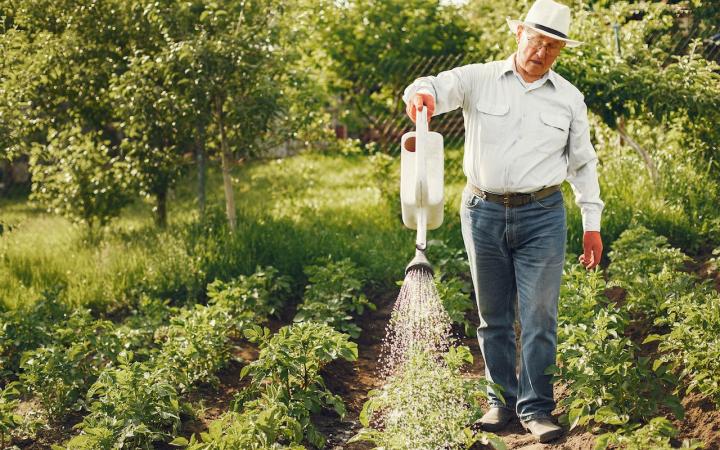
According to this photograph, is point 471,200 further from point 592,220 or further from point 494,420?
point 494,420

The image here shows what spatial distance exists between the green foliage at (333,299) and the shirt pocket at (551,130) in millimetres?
1762

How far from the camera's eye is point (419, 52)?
10.6m

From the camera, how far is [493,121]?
12.7 ft

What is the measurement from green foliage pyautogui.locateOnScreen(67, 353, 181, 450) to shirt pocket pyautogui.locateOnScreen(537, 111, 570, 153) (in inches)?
76.6

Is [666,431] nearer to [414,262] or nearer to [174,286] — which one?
[414,262]

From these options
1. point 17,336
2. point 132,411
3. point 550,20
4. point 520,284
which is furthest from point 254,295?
point 550,20

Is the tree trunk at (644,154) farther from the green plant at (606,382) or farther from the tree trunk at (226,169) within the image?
the green plant at (606,382)

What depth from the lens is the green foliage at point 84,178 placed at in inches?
297

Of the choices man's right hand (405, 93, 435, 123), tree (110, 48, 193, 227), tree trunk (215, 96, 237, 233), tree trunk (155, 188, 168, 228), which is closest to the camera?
man's right hand (405, 93, 435, 123)

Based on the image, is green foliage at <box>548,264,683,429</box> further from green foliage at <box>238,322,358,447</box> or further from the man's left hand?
green foliage at <box>238,322,358,447</box>

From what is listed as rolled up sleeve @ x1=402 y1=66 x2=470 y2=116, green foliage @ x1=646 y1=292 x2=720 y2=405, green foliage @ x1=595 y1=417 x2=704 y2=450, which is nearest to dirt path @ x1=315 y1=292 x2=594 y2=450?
green foliage @ x1=595 y1=417 x2=704 y2=450

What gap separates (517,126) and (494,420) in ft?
4.34

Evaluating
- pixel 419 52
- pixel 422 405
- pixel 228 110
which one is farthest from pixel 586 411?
pixel 419 52

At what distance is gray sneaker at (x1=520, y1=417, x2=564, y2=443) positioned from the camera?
3.92 metres
